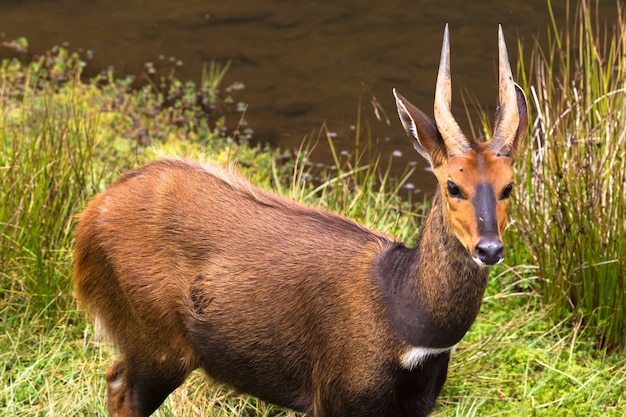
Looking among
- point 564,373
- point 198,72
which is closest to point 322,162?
point 198,72

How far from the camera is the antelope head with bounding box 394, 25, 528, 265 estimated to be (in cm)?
366

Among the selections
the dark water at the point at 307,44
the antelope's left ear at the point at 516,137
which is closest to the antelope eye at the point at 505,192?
the antelope's left ear at the point at 516,137

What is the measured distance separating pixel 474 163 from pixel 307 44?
6.90 meters

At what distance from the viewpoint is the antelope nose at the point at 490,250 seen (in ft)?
11.8

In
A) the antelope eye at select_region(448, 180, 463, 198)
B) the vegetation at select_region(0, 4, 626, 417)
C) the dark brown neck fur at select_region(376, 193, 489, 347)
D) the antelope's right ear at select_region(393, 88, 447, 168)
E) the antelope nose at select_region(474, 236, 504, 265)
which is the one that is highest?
the antelope's right ear at select_region(393, 88, 447, 168)

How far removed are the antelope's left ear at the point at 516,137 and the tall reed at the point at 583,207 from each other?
152 centimetres

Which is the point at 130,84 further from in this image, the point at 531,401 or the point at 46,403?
the point at 531,401

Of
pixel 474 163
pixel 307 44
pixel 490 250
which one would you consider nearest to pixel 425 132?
pixel 474 163

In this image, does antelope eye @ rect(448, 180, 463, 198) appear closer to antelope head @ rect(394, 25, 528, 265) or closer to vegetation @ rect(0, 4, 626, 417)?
antelope head @ rect(394, 25, 528, 265)

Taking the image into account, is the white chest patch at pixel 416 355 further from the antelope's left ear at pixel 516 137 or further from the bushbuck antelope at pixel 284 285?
the antelope's left ear at pixel 516 137

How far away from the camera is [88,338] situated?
560 cm

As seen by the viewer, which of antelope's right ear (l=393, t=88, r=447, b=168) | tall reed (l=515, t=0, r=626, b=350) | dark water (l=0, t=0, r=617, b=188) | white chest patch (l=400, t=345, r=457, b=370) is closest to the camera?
antelope's right ear (l=393, t=88, r=447, b=168)

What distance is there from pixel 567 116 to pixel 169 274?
265 centimetres

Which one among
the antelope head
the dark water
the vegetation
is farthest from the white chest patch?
the dark water
